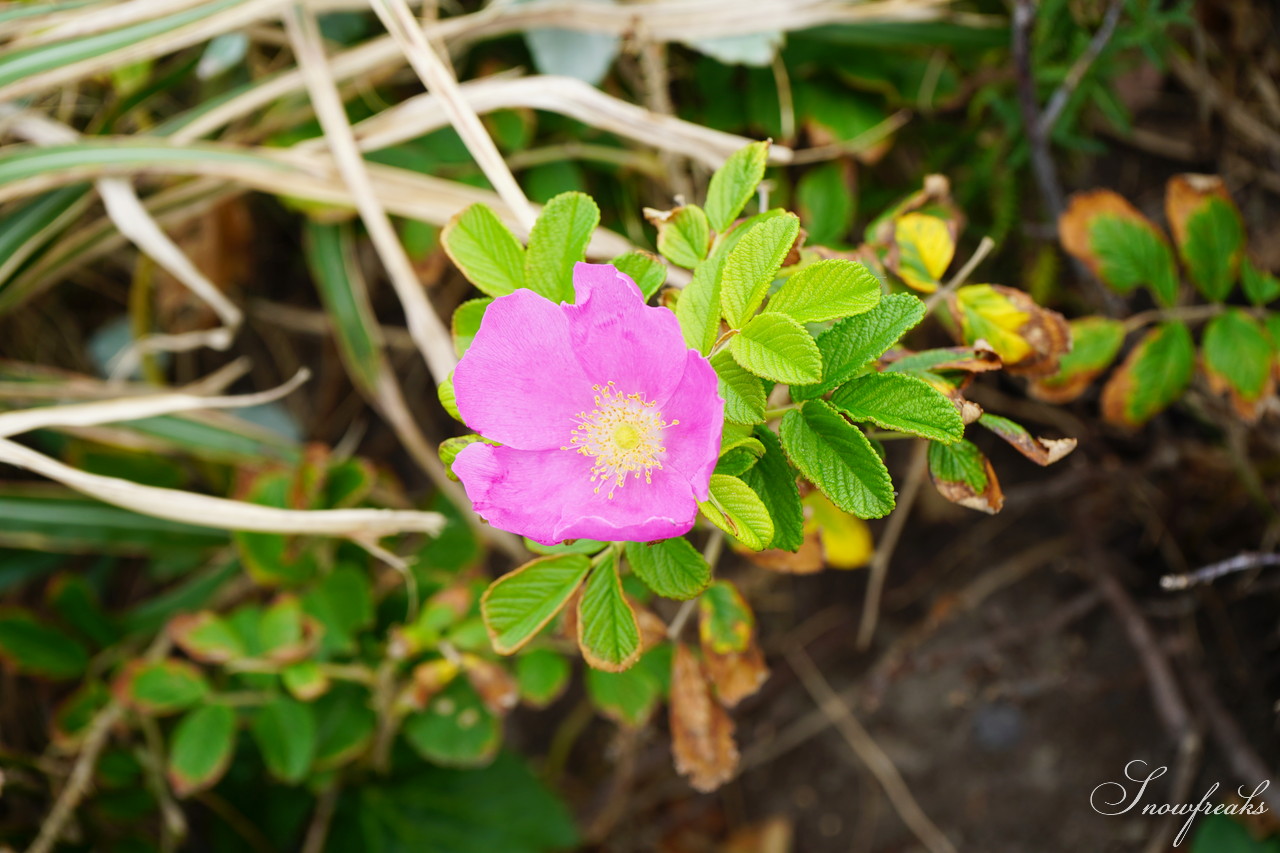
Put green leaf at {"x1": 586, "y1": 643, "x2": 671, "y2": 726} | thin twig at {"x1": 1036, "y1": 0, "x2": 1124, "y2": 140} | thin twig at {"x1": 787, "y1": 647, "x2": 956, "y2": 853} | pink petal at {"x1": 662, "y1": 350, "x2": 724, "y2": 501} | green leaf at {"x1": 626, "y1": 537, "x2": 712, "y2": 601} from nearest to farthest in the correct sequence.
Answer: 1. pink petal at {"x1": 662, "y1": 350, "x2": 724, "y2": 501}
2. green leaf at {"x1": 626, "y1": 537, "x2": 712, "y2": 601}
3. thin twig at {"x1": 1036, "y1": 0, "x2": 1124, "y2": 140}
4. green leaf at {"x1": 586, "y1": 643, "x2": 671, "y2": 726}
5. thin twig at {"x1": 787, "y1": 647, "x2": 956, "y2": 853}

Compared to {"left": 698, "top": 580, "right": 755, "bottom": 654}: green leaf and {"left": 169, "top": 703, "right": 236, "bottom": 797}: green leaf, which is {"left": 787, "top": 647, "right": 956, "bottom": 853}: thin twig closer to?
{"left": 698, "top": 580, "right": 755, "bottom": 654}: green leaf

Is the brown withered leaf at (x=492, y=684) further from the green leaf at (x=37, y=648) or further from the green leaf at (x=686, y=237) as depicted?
the green leaf at (x=37, y=648)

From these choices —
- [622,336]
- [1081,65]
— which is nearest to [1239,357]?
[1081,65]

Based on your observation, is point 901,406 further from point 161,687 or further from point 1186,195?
point 161,687

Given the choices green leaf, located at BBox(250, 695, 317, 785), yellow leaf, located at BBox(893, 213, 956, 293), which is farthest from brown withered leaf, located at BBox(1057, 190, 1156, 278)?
green leaf, located at BBox(250, 695, 317, 785)

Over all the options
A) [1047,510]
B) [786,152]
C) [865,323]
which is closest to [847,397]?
[865,323]
